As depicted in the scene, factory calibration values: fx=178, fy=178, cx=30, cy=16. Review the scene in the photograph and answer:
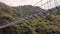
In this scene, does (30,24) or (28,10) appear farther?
(28,10)

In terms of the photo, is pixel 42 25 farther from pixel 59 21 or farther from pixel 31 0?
pixel 31 0

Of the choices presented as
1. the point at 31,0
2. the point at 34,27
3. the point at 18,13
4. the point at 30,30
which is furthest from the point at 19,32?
the point at 31,0

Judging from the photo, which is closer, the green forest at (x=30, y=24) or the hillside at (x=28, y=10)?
the green forest at (x=30, y=24)

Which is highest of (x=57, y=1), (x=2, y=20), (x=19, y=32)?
(x=57, y=1)

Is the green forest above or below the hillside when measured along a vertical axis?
below

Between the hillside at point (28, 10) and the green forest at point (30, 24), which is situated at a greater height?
the hillside at point (28, 10)

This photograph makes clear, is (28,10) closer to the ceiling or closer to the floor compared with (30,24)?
closer to the ceiling

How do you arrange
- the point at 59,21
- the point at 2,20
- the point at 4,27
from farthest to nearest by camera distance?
1. the point at 59,21
2. the point at 2,20
3. the point at 4,27

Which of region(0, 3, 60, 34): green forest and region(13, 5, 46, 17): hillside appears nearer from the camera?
region(0, 3, 60, 34): green forest

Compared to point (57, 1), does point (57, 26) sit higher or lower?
lower

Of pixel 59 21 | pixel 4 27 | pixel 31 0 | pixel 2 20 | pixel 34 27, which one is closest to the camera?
pixel 4 27

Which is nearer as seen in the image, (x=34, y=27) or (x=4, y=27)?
(x=4, y=27)
